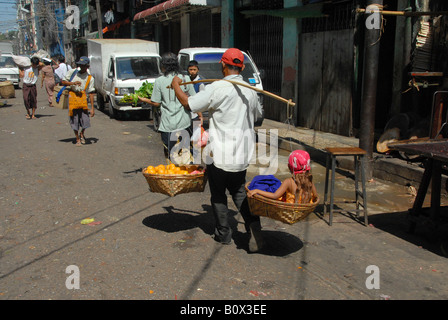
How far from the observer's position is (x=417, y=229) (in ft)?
17.5

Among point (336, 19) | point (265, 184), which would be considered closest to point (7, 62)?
point (336, 19)

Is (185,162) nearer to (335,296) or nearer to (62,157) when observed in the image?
(335,296)

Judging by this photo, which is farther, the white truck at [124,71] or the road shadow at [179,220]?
the white truck at [124,71]

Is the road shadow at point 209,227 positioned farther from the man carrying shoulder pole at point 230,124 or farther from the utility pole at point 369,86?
the utility pole at point 369,86

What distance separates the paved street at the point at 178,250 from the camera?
148 inches

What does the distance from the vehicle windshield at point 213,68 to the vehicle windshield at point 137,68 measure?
125 inches

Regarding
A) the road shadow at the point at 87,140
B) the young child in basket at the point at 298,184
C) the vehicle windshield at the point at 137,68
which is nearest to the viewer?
the young child in basket at the point at 298,184

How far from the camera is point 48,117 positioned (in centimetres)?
1518

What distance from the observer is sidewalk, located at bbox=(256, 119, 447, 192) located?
701 cm

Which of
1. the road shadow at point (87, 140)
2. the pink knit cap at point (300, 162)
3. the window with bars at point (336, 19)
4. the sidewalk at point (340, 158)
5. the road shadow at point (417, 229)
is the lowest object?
the road shadow at point (417, 229)

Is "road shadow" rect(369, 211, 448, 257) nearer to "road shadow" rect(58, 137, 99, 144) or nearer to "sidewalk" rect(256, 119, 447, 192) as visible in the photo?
"sidewalk" rect(256, 119, 447, 192)

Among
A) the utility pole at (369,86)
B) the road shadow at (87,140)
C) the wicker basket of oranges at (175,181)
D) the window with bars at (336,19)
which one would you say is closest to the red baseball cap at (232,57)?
the wicker basket of oranges at (175,181)
